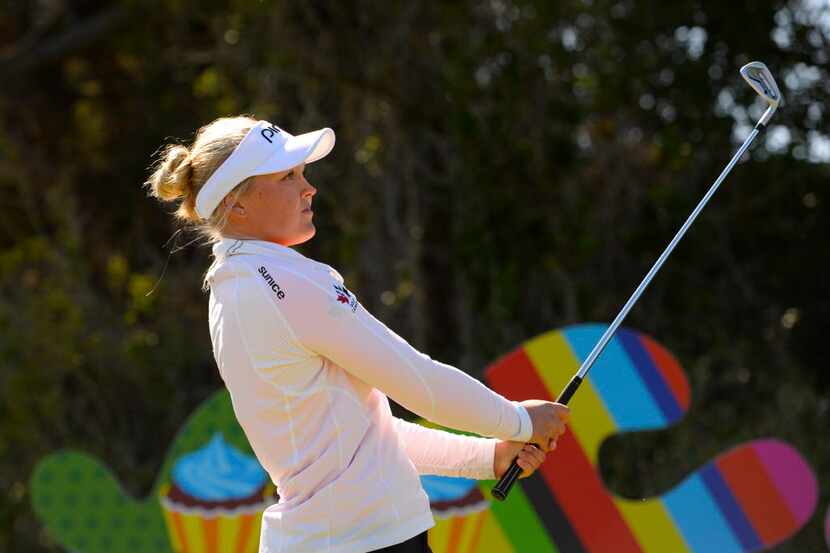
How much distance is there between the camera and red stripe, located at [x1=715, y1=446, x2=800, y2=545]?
4004 mm

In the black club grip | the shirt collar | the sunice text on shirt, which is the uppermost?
the shirt collar

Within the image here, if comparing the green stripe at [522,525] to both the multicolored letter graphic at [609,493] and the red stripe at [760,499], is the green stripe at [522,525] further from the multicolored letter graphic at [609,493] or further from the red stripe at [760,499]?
the red stripe at [760,499]

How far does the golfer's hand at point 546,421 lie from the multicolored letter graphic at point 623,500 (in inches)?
61.7

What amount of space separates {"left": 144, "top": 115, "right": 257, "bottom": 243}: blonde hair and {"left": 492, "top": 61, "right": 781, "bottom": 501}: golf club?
0.72 metres

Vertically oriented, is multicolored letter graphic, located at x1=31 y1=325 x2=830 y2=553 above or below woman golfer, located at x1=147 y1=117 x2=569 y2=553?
below

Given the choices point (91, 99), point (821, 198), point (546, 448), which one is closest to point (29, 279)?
point (91, 99)

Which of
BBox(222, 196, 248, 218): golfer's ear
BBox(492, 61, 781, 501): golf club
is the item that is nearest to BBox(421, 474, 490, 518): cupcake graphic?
BBox(492, 61, 781, 501): golf club

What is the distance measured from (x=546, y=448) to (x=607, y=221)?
12.5 ft

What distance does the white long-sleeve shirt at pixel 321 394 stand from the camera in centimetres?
227

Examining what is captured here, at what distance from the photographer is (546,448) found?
254 centimetres

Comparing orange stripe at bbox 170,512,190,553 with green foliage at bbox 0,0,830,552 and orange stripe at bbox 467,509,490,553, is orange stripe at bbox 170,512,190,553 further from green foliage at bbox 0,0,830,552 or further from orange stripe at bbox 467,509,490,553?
green foliage at bbox 0,0,830,552

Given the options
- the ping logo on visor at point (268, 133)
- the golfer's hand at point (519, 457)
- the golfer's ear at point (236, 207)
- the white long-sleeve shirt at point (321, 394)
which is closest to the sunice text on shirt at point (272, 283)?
the white long-sleeve shirt at point (321, 394)

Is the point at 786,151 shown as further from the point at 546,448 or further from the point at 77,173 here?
the point at 77,173

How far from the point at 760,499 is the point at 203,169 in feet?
7.59
